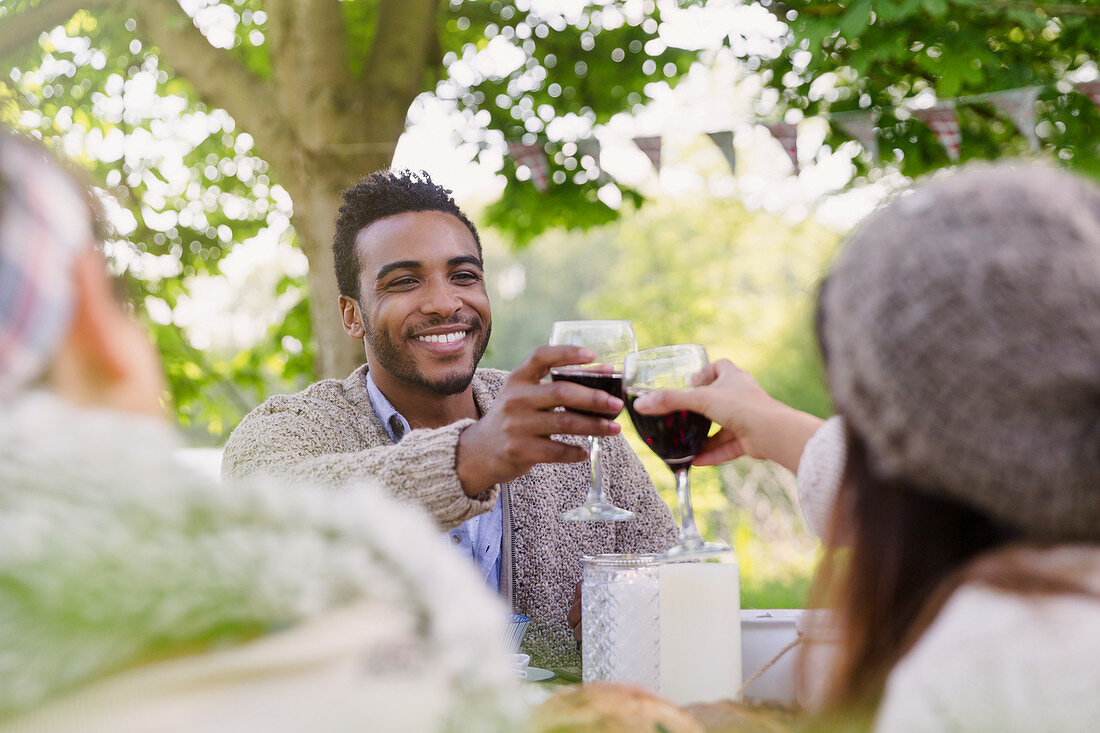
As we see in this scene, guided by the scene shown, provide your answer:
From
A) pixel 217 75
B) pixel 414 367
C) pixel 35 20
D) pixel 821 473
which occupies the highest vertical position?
pixel 35 20

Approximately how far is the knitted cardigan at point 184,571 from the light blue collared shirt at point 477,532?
181cm

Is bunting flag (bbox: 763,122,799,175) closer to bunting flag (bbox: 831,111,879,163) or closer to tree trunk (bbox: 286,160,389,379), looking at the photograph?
bunting flag (bbox: 831,111,879,163)

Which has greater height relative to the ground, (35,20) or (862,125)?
(35,20)

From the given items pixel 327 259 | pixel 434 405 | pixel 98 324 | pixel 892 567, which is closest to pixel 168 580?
pixel 98 324

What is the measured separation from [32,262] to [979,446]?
76cm

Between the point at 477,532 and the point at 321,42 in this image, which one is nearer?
the point at 477,532

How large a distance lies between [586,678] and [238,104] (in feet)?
12.7

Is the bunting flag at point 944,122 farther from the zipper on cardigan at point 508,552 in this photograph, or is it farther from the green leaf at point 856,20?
the zipper on cardigan at point 508,552

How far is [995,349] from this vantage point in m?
0.73

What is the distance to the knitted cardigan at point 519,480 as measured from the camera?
1.95m

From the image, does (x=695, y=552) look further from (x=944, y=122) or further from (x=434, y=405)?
(x=944, y=122)

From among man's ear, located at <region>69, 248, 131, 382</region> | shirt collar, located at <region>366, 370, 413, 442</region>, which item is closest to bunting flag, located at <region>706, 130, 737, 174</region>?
shirt collar, located at <region>366, 370, 413, 442</region>

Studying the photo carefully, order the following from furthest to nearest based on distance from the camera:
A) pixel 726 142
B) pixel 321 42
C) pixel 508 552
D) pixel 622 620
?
1. pixel 726 142
2. pixel 321 42
3. pixel 508 552
4. pixel 622 620

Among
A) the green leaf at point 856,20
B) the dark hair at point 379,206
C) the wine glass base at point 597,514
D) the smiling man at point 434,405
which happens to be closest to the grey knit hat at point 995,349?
Answer: the wine glass base at point 597,514
